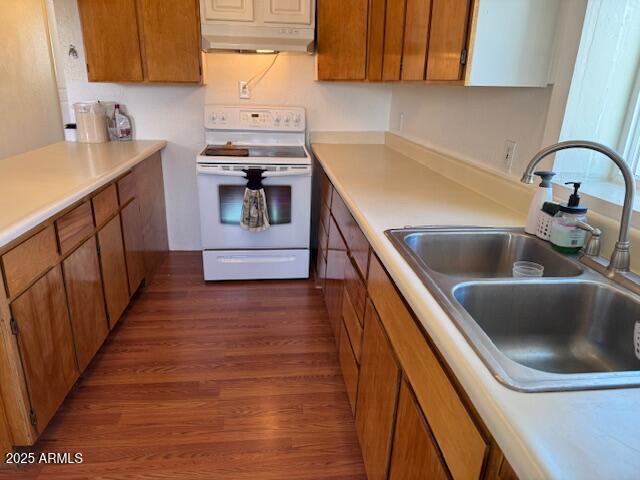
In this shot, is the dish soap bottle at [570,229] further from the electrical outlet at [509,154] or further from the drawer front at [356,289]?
the drawer front at [356,289]

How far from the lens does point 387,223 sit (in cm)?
147

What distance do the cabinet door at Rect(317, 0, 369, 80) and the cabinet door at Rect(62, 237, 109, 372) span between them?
1.86 meters

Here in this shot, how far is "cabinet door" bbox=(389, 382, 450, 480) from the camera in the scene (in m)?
0.90

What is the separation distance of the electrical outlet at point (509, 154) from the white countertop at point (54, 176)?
170 cm

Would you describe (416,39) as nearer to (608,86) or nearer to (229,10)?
(608,86)

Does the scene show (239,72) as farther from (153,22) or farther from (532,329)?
(532,329)

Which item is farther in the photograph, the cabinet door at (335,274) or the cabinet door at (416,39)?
the cabinet door at (335,274)

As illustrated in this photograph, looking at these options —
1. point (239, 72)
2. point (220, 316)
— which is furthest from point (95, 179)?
point (239, 72)

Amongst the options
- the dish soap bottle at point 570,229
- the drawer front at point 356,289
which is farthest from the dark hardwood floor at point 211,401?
the dish soap bottle at point 570,229

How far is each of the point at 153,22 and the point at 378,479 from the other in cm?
274

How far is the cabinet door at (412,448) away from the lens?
2.94 ft

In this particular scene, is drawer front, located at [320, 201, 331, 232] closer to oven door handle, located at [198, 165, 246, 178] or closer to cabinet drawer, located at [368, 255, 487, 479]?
oven door handle, located at [198, 165, 246, 178]

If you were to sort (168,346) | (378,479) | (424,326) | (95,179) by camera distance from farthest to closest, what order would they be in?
(168,346), (95,179), (378,479), (424,326)

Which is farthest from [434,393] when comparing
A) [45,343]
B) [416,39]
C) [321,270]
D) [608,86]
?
[321,270]
